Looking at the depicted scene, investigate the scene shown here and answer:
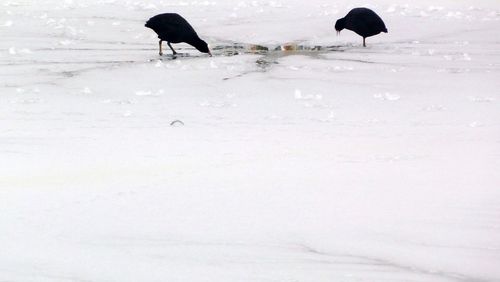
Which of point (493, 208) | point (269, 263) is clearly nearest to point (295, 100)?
point (493, 208)

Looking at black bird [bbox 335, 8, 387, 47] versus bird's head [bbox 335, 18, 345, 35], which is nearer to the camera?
black bird [bbox 335, 8, 387, 47]

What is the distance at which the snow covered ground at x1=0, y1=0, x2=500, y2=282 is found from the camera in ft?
7.54

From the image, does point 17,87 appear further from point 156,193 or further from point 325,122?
point 156,193

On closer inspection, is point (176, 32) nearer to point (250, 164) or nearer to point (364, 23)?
point (364, 23)

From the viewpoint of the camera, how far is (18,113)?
174 inches

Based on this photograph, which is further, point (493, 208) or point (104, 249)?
point (493, 208)

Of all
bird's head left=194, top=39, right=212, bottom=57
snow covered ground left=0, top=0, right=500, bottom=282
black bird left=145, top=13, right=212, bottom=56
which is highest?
black bird left=145, top=13, right=212, bottom=56

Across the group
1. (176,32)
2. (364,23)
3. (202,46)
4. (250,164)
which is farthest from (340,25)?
(250,164)

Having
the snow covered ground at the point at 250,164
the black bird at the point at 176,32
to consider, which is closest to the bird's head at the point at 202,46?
the black bird at the point at 176,32

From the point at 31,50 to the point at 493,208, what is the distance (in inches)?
215

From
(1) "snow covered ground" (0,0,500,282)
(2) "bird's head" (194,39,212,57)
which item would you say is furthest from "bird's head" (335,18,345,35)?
(2) "bird's head" (194,39,212,57)

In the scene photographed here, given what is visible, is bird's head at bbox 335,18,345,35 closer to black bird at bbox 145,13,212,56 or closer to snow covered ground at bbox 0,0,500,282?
snow covered ground at bbox 0,0,500,282

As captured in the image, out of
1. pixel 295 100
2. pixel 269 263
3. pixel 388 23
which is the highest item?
pixel 388 23

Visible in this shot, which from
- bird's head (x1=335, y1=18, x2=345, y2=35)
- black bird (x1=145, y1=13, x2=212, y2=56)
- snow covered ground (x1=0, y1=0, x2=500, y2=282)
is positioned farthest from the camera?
bird's head (x1=335, y1=18, x2=345, y2=35)
